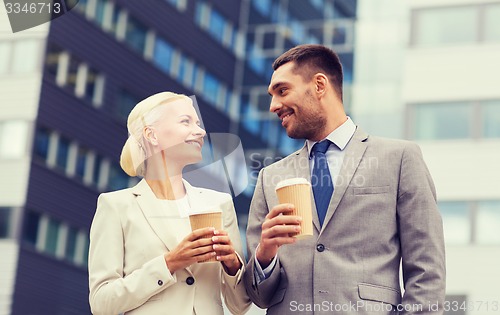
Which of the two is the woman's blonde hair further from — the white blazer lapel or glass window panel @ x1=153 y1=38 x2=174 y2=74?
glass window panel @ x1=153 y1=38 x2=174 y2=74

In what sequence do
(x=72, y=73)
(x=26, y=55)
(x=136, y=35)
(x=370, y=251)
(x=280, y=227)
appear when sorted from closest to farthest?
1. (x=280, y=227)
2. (x=370, y=251)
3. (x=26, y=55)
4. (x=72, y=73)
5. (x=136, y=35)

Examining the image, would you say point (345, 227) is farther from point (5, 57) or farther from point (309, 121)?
point (5, 57)

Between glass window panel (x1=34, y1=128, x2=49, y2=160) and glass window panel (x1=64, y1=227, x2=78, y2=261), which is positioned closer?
glass window panel (x1=34, y1=128, x2=49, y2=160)

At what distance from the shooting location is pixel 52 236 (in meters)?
20.6

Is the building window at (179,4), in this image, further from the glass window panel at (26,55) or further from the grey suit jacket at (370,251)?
the grey suit jacket at (370,251)

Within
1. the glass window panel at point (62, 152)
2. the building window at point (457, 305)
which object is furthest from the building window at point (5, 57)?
the building window at point (457, 305)

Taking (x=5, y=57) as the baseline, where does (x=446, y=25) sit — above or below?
below

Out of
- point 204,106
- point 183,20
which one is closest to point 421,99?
point 204,106

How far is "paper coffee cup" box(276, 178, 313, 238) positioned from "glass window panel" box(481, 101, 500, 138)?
450 inches

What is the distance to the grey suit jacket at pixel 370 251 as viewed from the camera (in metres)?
3.86

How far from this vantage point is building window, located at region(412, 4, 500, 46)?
1503 cm

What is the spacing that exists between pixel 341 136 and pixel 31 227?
Result: 16272 millimetres

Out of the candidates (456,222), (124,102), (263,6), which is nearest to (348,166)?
(456,222)

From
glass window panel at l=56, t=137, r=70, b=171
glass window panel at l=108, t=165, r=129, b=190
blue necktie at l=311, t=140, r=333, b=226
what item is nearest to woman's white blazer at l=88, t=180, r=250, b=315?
blue necktie at l=311, t=140, r=333, b=226
